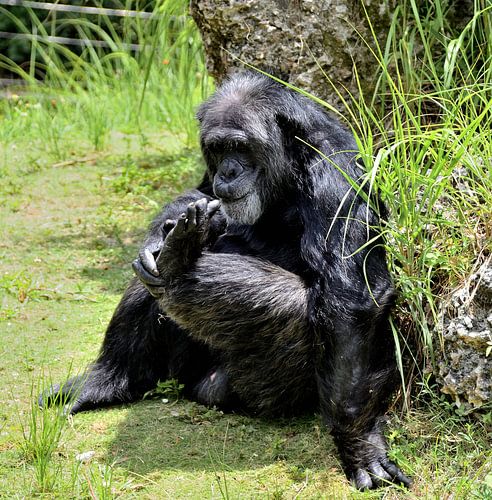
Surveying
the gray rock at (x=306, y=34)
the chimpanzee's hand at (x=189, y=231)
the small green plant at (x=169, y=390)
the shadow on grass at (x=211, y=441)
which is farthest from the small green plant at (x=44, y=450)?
the gray rock at (x=306, y=34)

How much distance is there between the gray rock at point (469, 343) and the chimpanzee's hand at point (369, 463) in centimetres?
48

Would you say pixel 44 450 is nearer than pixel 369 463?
Yes

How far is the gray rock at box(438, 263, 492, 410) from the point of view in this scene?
4270 mm

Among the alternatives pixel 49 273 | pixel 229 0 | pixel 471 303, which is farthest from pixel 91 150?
pixel 471 303

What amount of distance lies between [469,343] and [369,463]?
2.67ft

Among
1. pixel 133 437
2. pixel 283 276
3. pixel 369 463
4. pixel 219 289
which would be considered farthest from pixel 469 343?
pixel 133 437

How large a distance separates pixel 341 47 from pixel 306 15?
35 cm

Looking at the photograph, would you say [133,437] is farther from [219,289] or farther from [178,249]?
[178,249]

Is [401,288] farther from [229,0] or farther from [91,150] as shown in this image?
[91,150]

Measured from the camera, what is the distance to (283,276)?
15.4 feet

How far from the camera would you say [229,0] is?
6.20m

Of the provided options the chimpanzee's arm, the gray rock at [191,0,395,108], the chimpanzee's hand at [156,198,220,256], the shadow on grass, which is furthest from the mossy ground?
the gray rock at [191,0,395,108]

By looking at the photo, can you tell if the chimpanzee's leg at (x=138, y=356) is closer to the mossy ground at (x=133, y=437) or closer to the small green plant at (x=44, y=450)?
the mossy ground at (x=133, y=437)

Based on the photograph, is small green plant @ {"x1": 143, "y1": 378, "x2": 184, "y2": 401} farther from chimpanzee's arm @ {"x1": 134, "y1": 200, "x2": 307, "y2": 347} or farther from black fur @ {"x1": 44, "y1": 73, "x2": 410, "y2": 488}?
chimpanzee's arm @ {"x1": 134, "y1": 200, "x2": 307, "y2": 347}
